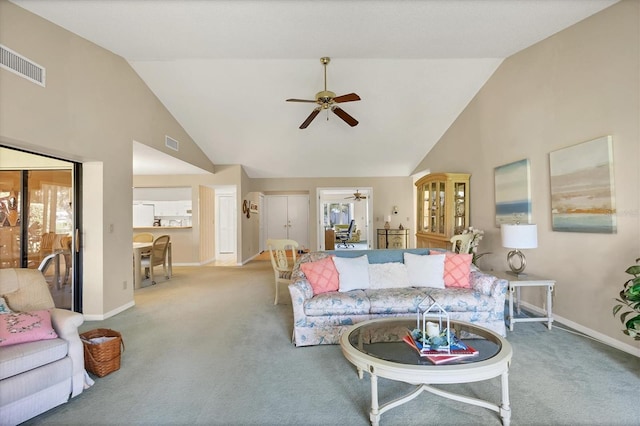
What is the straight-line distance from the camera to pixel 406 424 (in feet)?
5.82

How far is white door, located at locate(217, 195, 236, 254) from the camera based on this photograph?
9.12m

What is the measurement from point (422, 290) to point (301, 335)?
1.29 meters

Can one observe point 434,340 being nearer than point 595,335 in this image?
Yes

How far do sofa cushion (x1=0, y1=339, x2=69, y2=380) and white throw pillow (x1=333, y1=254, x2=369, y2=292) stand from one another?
2.25m

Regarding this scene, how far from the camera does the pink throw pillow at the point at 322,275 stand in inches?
123

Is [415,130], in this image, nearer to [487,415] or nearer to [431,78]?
[431,78]

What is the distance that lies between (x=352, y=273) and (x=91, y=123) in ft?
11.4

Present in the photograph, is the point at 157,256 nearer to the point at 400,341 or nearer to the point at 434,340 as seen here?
the point at 400,341

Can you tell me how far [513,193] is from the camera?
4.16 m

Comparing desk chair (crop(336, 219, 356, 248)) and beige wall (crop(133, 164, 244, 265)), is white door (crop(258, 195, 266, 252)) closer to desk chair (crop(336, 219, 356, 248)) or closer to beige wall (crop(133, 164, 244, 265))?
beige wall (crop(133, 164, 244, 265))

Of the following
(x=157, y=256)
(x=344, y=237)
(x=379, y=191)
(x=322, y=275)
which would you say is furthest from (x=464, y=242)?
(x=344, y=237)

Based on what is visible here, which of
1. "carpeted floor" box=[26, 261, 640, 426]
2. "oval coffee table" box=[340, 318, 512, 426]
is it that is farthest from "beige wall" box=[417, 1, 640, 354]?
"oval coffee table" box=[340, 318, 512, 426]

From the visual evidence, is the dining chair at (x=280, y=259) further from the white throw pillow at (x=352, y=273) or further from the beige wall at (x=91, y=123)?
the beige wall at (x=91, y=123)

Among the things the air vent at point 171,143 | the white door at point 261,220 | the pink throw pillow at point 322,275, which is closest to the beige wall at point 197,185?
the air vent at point 171,143
